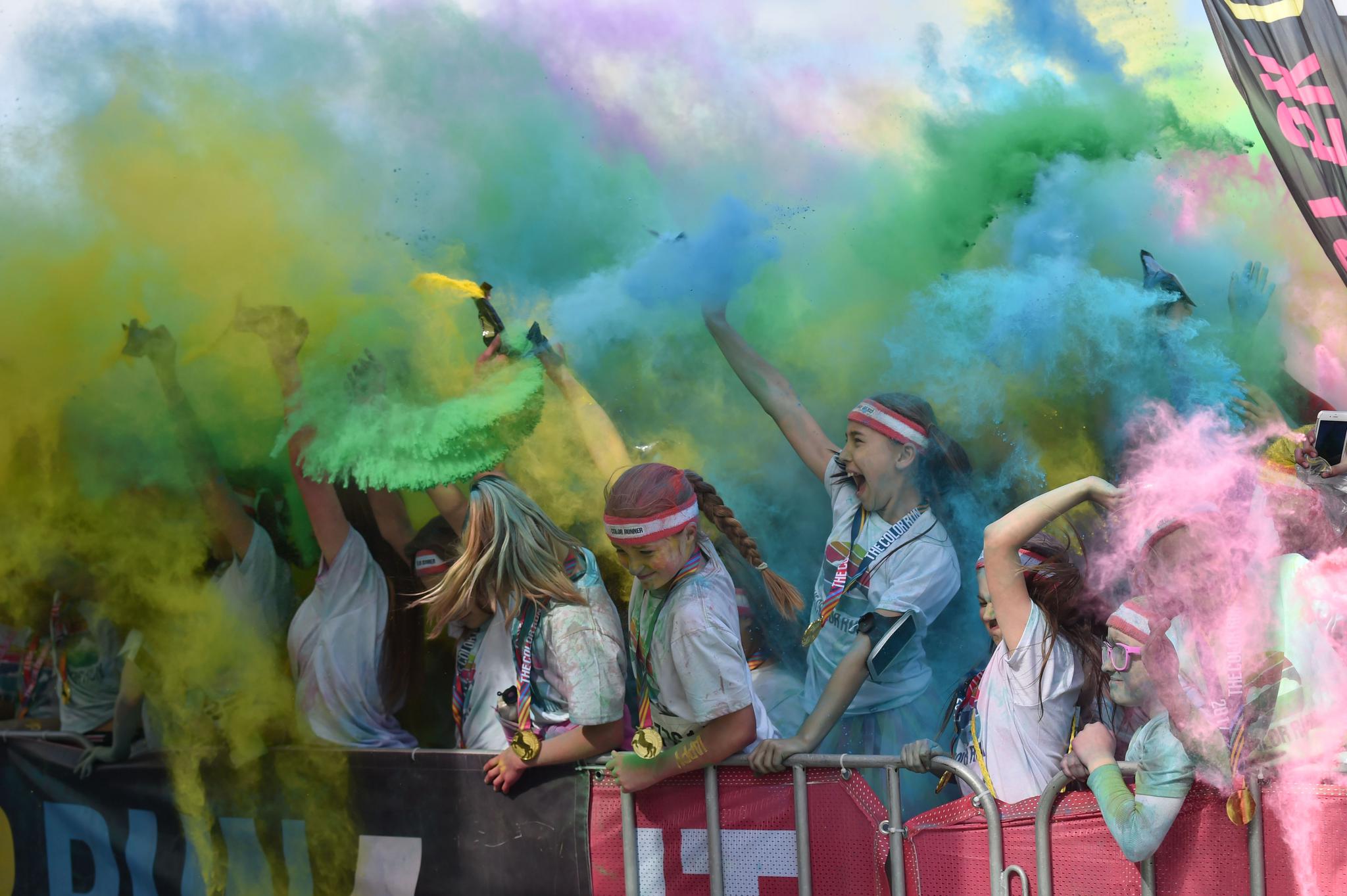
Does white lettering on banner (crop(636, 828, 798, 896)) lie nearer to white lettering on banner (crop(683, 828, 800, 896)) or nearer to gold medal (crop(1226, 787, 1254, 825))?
white lettering on banner (crop(683, 828, 800, 896))

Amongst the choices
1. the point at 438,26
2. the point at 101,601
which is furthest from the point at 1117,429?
the point at 101,601

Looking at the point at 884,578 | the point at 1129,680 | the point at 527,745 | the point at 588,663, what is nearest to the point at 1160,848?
the point at 1129,680

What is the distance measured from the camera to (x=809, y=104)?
4.81 metres

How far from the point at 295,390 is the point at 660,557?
1.75 metres

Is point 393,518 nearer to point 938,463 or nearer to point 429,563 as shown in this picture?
point 429,563

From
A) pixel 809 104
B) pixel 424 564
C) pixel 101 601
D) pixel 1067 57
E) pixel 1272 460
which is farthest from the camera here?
pixel 101 601

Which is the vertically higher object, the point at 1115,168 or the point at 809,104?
the point at 809,104

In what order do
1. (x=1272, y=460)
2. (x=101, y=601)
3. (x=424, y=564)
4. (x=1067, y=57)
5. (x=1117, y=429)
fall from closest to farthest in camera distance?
(x=1272, y=460)
(x=1117, y=429)
(x=1067, y=57)
(x=424, y=564)
(x=101, y=601)

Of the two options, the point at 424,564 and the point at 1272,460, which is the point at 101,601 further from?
the point at 1272,460

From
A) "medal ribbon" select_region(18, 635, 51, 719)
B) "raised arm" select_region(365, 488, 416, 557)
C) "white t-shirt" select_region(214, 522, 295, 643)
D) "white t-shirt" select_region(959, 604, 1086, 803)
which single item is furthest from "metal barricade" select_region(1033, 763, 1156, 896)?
"medal ribbon" select_region(18, 635, 51, 719)

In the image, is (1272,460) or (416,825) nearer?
(1272,460)

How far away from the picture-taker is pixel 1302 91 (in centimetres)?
390

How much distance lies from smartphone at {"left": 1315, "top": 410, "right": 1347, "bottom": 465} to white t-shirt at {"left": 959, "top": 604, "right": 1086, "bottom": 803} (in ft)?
2.96

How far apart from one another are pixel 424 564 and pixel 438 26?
2.10m
